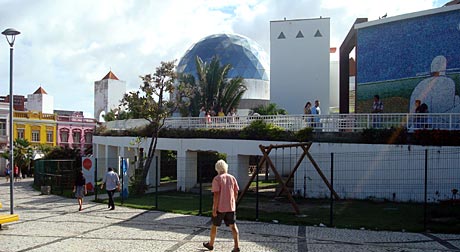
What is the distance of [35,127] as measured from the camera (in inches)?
2255

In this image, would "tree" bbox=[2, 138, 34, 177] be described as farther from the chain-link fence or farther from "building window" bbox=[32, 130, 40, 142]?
the chain-link fence

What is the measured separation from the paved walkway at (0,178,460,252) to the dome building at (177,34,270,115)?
37.2 metres

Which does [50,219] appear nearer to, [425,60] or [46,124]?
[425,60]

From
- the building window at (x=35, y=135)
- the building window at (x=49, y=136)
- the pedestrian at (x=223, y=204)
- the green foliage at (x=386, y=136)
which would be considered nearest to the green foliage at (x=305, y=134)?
the green foliage at (x=386, y=136)

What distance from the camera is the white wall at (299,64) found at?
4288 cm

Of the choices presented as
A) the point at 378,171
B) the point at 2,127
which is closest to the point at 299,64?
the point at 378,171

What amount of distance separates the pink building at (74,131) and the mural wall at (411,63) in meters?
40.9

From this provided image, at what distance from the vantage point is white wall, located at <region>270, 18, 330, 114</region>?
4288cm

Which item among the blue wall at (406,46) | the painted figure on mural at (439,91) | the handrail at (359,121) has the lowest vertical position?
the handrail at (359,121)

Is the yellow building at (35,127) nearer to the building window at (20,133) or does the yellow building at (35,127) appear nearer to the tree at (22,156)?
the building window at (20,133)

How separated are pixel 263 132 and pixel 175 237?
34.3 feet

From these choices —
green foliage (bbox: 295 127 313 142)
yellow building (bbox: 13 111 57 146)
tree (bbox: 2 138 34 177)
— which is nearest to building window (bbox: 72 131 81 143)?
yellow building (bbox: 13 111 57 146)

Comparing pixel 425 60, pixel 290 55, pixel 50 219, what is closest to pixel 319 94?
pixel 290 55

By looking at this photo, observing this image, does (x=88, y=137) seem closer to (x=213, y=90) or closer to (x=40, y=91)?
(x=40, y=91)
